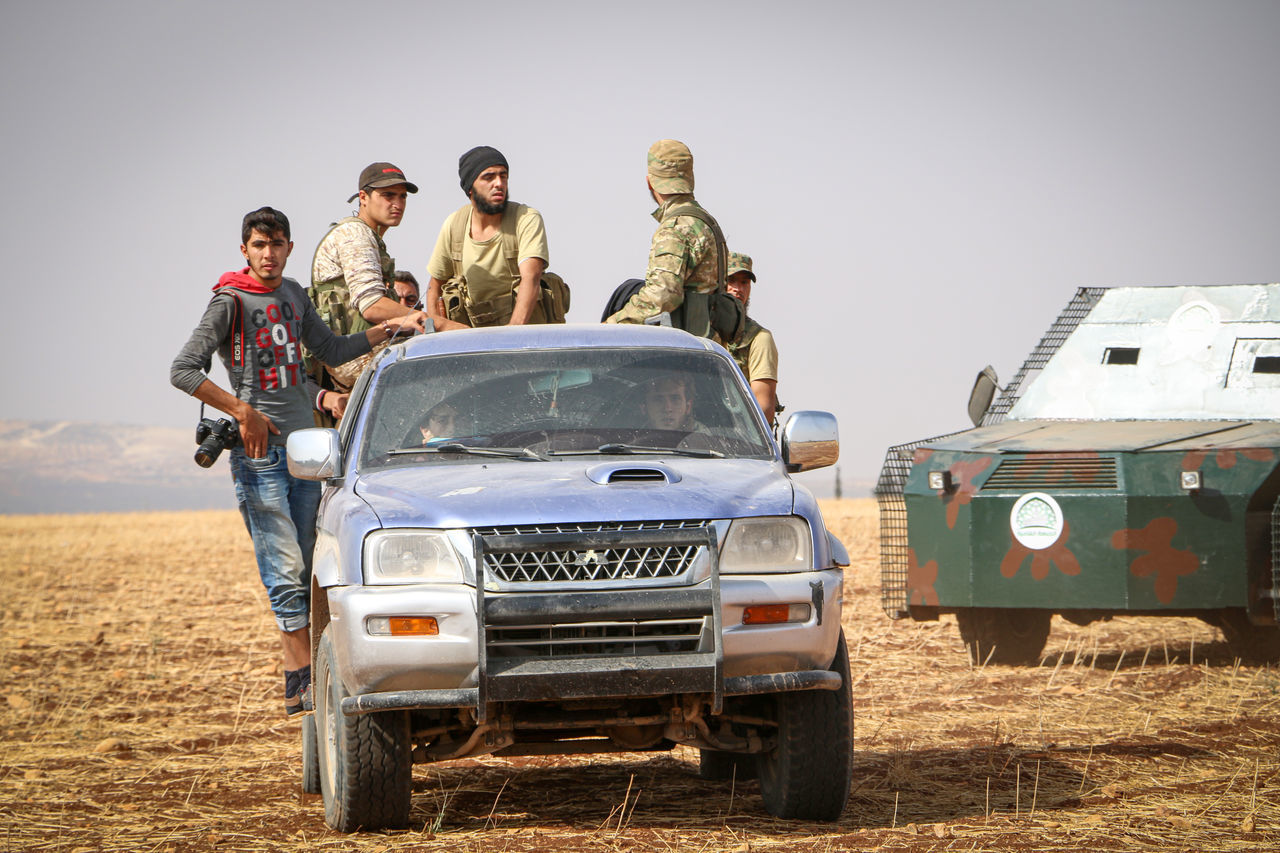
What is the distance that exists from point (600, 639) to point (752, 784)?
1.98 m

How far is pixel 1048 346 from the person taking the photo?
1154 cm

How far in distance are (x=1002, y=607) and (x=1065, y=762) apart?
8.61 feet

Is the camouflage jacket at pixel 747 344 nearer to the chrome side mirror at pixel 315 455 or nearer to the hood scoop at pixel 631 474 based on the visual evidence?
the chrome side mirror at pixel 315 455

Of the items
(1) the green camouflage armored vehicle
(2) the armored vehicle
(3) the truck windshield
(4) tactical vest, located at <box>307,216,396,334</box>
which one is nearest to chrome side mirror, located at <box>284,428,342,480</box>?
(2) the armored vehicle

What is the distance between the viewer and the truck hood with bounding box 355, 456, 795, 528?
5.22 metres

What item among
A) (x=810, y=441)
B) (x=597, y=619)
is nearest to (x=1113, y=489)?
(x=810, y=441)

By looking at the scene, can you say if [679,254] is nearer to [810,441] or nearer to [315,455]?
[810,441]

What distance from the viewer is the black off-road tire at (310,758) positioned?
6.70m

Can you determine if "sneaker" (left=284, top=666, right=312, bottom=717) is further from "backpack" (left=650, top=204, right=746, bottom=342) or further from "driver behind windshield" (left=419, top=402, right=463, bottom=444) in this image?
"backpack" (left=650, top=204, right=746, bottom=342)

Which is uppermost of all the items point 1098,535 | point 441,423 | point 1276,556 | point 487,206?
point 487,206

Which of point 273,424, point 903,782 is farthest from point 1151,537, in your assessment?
point 273,424

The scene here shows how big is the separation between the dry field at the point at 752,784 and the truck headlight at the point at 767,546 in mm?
924

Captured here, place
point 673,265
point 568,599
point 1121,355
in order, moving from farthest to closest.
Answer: point 1121,355 → point 673,265 → point 568,599

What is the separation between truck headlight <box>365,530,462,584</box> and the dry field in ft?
3.18
